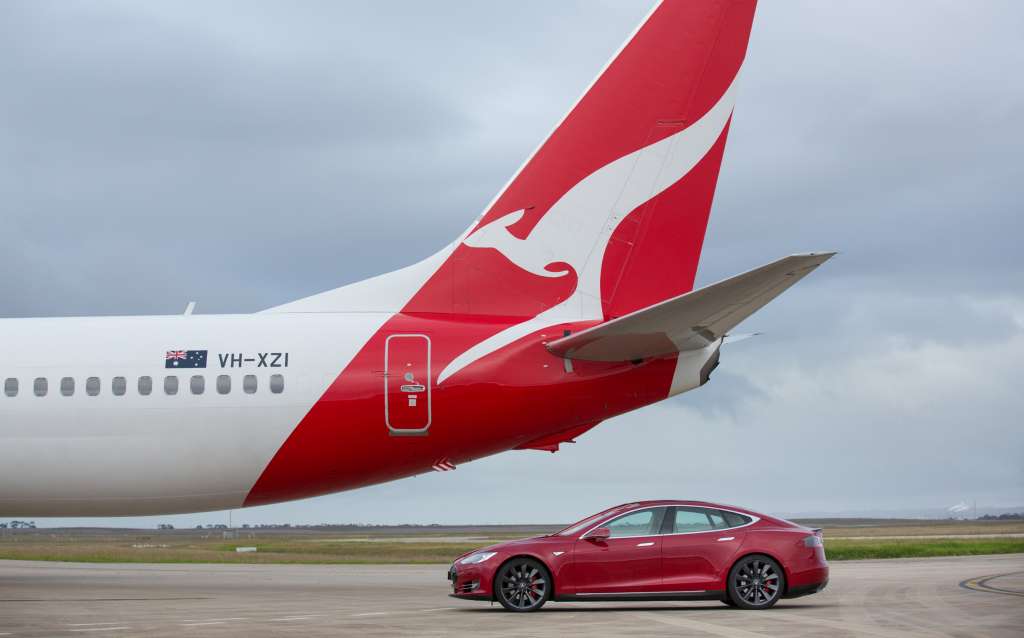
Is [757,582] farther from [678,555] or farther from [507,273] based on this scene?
[507,273]

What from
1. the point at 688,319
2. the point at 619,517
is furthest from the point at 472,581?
the point at 688,319

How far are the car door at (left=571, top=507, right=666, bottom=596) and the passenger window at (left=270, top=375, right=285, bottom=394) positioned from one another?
258 inches

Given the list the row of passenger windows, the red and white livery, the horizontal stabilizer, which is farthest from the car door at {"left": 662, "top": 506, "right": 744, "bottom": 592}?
the row of passenger windows

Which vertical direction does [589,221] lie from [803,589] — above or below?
above

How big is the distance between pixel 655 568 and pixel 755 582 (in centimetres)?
146

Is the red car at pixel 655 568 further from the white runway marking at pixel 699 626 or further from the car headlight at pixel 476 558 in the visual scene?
the white runway marking at pixel 699 626

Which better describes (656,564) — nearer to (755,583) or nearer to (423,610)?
(755,583)

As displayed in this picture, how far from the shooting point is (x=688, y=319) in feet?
58.2

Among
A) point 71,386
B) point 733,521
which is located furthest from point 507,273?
point 71,386

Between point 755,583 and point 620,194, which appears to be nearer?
point 755,583

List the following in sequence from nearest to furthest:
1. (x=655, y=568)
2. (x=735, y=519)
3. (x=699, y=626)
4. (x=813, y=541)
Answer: (x=699, y=626)
(x=655, y=568)
(x=813, y=541)
(x=735, y=519)

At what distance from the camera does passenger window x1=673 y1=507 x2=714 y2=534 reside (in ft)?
53.9

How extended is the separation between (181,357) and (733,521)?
10.3m

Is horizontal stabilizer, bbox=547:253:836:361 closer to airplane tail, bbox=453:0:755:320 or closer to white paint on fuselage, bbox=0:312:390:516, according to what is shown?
airplane tail, bbox=453:0:755:320
